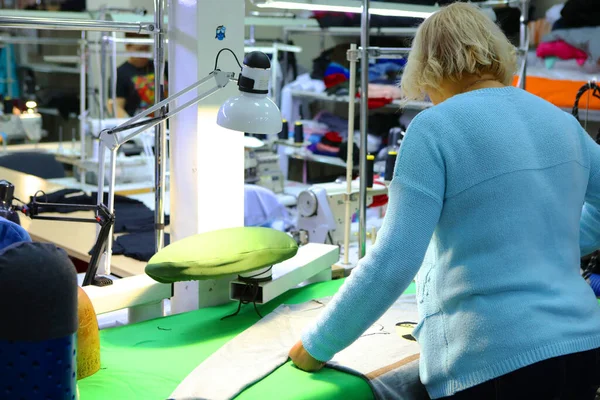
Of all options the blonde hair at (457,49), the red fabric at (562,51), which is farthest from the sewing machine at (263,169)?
the blonde hair at (457,49)

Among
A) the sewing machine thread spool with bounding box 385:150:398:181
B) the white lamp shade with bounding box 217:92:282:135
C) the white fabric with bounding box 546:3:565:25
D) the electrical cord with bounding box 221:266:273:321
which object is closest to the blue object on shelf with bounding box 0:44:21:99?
the white fabric with bounding box 546:3:565:25

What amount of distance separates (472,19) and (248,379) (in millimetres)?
789

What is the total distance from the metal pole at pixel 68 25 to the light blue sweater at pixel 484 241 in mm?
927

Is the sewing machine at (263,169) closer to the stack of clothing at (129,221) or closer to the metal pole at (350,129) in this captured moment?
the stack of clothing at (129,221)

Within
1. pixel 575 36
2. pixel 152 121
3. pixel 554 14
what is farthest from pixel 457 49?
pixel 554 14

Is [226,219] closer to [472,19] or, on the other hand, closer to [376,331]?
[376,331]

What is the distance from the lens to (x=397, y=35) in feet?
19.0

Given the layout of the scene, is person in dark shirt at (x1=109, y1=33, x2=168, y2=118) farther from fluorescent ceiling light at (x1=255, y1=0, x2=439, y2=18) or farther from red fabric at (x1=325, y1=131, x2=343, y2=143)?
fluorescent ceiling light at (x1=255, y1=0, x2=439, y2=18)

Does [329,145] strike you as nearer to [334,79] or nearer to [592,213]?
[334,79]

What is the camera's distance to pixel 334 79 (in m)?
5.95

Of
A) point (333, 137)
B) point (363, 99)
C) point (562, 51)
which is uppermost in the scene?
point (562, 51)

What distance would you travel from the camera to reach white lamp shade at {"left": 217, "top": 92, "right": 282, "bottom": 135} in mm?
1744

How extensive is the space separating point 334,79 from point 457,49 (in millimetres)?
4617

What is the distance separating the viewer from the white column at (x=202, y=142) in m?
2.10
